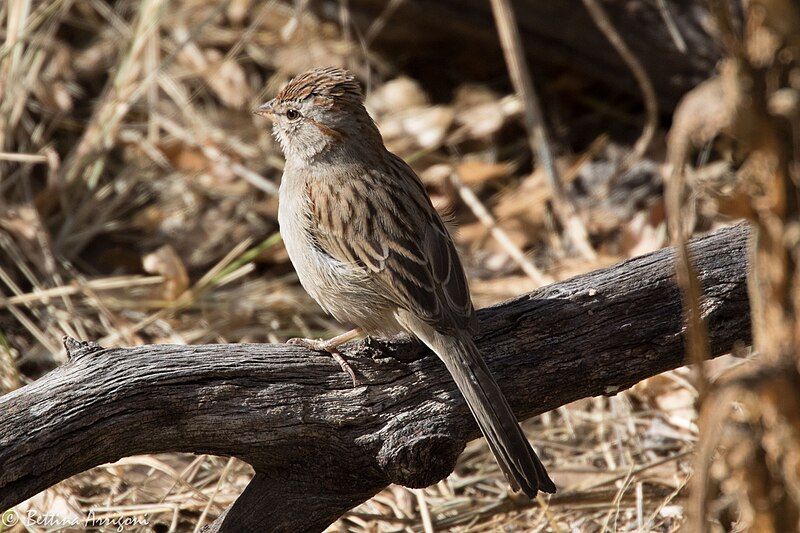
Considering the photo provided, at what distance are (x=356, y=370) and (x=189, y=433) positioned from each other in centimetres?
58

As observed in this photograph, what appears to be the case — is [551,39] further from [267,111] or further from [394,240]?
[394,240]

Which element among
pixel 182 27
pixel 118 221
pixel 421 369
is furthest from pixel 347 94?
pixel 182 27

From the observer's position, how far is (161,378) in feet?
9.65

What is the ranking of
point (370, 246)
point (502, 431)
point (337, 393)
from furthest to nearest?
1. point (370, 246)
2. point (337, 393)
3. point (502, 431)

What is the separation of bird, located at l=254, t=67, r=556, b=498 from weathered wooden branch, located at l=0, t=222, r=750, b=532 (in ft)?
0.42

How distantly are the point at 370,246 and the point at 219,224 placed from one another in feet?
8.14

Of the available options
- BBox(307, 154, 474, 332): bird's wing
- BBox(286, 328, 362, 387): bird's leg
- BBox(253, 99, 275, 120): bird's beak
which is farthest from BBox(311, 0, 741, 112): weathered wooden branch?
BBox(286, 328, 362, 387): bird's leg

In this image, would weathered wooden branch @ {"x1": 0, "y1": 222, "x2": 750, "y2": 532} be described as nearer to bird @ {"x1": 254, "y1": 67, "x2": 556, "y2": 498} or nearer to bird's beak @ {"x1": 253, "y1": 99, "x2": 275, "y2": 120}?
bird @ {"x1": 254, "y1": 67, "x2": 556, "y2": 498}

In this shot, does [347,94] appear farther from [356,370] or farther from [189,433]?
[189,433]

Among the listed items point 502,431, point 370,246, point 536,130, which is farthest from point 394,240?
point 536,130

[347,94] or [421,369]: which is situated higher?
[347,94]

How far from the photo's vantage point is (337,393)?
3.20 meters

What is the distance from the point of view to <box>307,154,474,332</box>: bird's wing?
3445 millimetres

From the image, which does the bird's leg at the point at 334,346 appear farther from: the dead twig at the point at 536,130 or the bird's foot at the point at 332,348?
the dead twig at the point at 536,130
